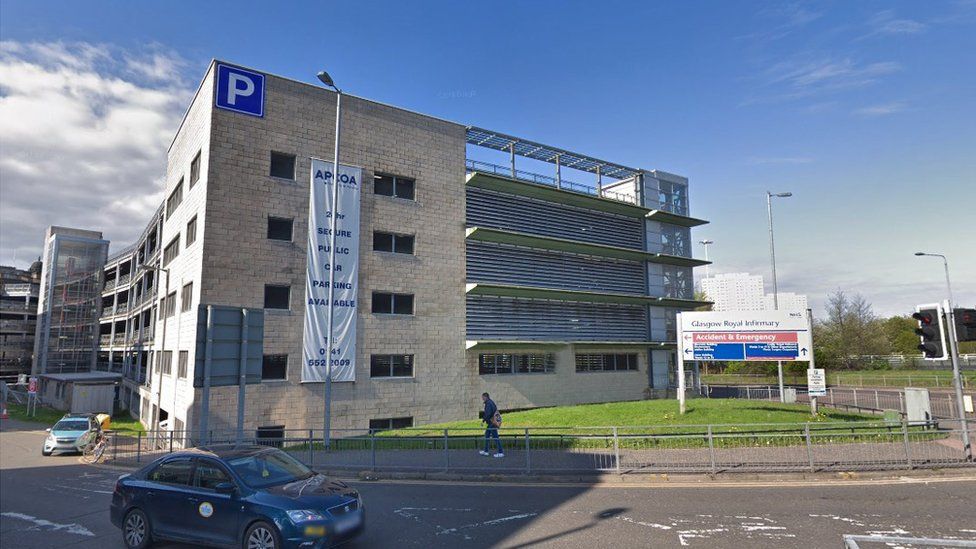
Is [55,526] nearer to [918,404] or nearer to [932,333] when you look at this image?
[932,333]

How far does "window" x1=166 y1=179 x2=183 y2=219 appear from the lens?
29500 millimetres

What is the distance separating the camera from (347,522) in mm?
7691

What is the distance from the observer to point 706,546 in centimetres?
805

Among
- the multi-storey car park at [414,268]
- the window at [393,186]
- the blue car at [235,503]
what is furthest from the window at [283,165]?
the blue car at [235,503]

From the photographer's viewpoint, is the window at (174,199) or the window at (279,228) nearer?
the window at (279,228)

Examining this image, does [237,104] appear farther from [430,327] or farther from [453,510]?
[453,510]

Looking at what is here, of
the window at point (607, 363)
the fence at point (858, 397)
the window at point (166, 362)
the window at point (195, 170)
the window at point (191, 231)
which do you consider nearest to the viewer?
the window at point (191, 231)

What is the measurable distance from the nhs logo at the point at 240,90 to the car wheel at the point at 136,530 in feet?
64.6

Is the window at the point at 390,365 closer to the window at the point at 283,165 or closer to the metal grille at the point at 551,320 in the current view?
the metal grille at the point at 551,320

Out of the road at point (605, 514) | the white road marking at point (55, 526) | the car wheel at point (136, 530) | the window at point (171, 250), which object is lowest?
the white road marking at point (55, 526)

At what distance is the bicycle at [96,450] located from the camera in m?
19.7

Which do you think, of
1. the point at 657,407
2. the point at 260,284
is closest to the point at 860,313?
the point at 657,407

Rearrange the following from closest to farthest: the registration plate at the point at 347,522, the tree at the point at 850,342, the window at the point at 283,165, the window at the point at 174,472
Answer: the registration plate at the point at 347,522, the window at the point at 174,472, the window at the point at 283,165, the tree at the point at 850,342

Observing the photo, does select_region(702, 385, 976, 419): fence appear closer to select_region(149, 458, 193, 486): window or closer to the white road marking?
select_region(149, 458, 193, 486): window
